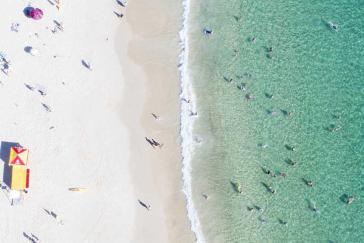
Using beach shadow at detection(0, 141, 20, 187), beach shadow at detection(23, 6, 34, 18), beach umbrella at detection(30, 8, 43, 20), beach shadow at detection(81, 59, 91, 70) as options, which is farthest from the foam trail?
beach shadow at detection(0, 141, 20, 187)

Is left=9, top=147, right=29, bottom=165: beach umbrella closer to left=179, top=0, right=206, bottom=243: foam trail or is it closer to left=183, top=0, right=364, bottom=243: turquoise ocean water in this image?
left=179, top=0, right=206, bottom=243: foam trail

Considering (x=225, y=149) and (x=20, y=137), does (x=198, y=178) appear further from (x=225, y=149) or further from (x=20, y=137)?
(x=20, y=137)

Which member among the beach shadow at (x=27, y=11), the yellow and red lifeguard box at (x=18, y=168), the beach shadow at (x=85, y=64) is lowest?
the yellow and red lifeguard box at (x=18, y=168)

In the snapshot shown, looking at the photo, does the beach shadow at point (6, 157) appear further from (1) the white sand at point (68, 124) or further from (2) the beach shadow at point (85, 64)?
(2) the beach shadow at point (85, 64)

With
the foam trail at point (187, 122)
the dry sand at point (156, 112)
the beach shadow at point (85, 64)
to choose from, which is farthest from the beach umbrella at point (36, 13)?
the foam trail at point (187, 122)

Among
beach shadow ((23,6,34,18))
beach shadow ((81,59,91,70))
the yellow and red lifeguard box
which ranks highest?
beach shadow ((23,6,34,18))

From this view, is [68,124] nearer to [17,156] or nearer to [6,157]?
[17,156]

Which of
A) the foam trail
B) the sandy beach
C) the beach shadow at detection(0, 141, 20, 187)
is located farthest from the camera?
the foam trail

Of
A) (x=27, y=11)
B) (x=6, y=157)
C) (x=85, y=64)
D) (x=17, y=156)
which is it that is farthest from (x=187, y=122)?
(x=27, y=11)
